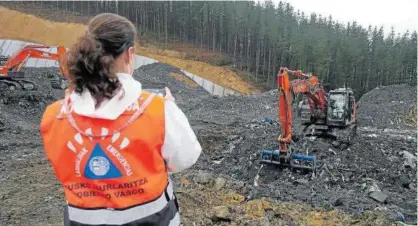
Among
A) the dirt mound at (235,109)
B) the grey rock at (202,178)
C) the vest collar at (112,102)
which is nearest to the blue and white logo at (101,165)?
the vest collar at (112,102)

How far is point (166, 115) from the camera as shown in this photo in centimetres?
168

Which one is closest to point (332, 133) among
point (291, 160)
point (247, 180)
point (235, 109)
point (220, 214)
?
point (291, 160)

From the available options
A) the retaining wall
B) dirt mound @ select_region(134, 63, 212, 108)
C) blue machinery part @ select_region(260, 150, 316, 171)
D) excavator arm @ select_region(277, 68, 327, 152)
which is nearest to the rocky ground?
blue machinery part @ select_region(260, 150, 316, 171)

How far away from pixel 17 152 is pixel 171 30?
3943 centimetres

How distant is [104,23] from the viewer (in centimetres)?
167

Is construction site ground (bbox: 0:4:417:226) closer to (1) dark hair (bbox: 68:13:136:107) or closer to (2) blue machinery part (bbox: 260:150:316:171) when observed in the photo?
(2) blue machinery part (bbox: 260:150:316:171)

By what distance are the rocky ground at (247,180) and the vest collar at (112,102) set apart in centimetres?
384

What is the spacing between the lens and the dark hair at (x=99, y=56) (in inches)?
64.2

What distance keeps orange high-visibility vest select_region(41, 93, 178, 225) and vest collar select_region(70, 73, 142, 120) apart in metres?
0.02

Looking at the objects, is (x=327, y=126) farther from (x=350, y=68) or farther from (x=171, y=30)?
(x=171, y=30)

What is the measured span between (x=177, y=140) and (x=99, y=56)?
436mm

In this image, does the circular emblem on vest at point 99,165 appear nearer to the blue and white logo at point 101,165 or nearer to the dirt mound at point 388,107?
the blue and white logo at point 101,165

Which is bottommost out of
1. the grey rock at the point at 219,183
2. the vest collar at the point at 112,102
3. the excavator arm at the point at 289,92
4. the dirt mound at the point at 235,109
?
the dirt mound at the point at 235,109

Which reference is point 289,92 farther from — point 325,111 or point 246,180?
point 325,111
